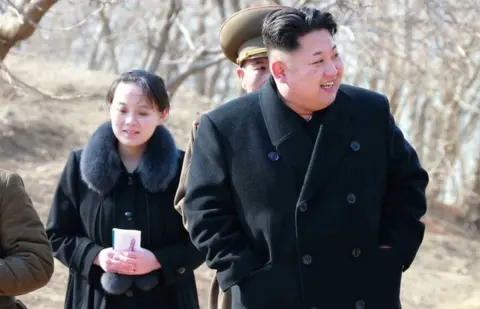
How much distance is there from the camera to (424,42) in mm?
10656

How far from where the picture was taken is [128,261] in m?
3.45

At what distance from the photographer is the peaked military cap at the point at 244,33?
11.4ft

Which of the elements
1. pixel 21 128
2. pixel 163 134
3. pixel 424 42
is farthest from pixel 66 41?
pixel 163 134

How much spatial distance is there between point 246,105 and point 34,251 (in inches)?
34.4

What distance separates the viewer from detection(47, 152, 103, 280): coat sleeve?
11.7 ft

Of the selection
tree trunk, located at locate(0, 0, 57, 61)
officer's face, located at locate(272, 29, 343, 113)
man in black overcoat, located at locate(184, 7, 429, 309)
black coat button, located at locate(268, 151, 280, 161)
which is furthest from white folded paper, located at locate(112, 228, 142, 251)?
tree trunk, located at locate(0, 0, 57, 61)

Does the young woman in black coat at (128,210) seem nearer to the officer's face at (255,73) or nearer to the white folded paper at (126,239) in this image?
the white folded paper at (126,239)

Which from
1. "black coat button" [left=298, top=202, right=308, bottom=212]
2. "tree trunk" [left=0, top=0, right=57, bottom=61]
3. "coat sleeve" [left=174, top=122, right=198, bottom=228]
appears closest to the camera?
"black coat button" [left=298, top=202, right=308, bottom=212]

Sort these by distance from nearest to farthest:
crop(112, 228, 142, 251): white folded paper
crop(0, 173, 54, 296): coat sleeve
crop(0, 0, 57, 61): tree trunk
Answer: crop(0, 173, 54, 296): coat sleeve, crop(112, 228, 142, 251): white folded paper, crop(0, 0, 57, 61): tree trunk

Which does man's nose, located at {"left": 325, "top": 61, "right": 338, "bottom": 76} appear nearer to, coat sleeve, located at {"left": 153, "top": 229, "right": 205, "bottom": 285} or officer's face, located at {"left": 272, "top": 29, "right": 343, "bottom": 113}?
officer's face, located at {"left": 272, "top": 29, "right": 343, "bottom": 113}

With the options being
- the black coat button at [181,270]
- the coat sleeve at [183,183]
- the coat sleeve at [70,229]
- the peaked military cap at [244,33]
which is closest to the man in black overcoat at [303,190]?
the coat sleeve at [183,183]

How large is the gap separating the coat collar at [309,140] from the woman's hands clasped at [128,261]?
0.99 meters

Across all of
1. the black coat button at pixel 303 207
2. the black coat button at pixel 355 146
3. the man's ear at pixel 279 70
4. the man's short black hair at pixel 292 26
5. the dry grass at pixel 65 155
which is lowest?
the dry grass at pixel 65 155

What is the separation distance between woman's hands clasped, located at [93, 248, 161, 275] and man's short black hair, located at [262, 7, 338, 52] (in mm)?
1159
